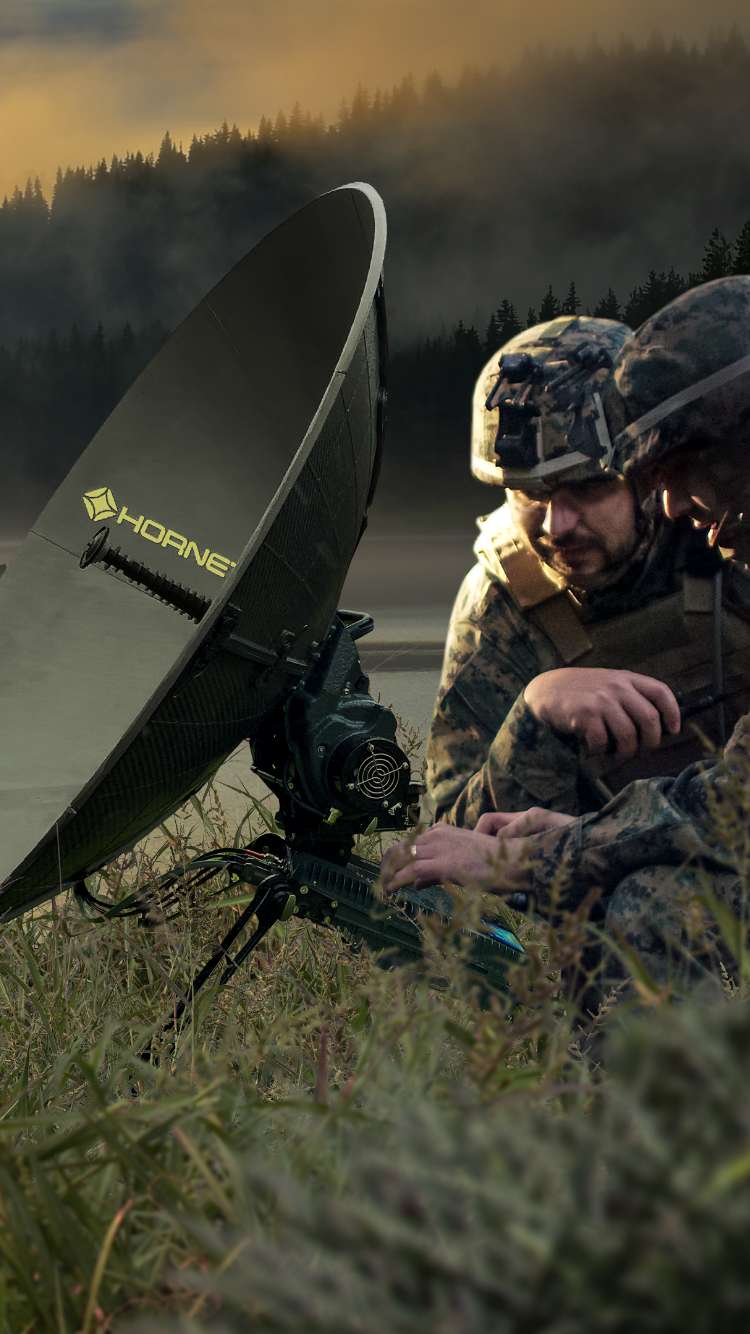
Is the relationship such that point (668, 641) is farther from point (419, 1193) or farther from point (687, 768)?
point (419, 1193)

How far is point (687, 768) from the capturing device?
4359 millimetres

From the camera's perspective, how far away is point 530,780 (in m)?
5.39

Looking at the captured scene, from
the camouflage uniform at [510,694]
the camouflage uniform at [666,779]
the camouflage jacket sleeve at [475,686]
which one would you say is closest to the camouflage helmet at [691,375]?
the camouflage uniform at [666,779]

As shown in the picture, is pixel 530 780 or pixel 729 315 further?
pixel 530 780

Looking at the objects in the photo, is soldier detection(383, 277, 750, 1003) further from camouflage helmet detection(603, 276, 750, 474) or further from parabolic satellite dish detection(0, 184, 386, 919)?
parabolic satellite dish detection(0, 184, 386, 919)

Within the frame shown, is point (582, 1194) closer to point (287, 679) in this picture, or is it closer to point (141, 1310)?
point (141, 1310)

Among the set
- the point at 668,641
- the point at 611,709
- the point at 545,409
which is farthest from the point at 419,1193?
the point at 545,409

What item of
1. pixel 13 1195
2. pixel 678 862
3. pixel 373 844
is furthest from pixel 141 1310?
pixel 373 844

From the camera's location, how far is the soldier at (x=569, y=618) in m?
5.19

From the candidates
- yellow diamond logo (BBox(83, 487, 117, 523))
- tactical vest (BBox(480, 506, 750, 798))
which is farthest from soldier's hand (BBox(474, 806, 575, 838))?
yellow diamond logo (BBox(83, 487, 117, 523))

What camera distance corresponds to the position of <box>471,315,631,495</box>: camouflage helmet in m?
5.39

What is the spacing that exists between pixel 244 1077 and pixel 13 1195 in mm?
989

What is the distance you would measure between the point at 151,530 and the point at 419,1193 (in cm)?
426

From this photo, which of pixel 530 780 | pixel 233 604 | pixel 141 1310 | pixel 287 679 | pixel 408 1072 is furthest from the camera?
pixel 530 780
